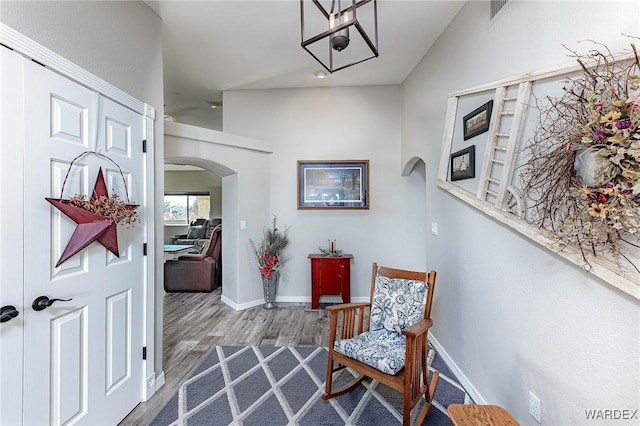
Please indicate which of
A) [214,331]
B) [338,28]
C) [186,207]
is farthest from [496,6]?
[186,207]

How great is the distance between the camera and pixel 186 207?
9.21 m

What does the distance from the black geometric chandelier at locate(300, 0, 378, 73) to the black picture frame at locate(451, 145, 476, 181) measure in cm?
105

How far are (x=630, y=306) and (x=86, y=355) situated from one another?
268 cm

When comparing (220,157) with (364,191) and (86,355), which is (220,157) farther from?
(86,355)

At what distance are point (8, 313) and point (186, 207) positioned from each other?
28.2ft

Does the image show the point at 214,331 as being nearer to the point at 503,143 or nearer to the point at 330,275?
the point at 330,275

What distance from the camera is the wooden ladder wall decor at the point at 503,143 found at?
1.58 metres

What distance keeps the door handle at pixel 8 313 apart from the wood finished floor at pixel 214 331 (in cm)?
115

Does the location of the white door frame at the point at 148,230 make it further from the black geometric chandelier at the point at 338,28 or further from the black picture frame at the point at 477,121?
the black picture frame at the point at 477,121

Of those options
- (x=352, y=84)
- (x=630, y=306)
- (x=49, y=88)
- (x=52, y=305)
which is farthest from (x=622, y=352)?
(x=352, y=84)

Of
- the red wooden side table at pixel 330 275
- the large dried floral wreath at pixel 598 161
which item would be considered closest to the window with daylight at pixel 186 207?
the red wooden side table at pixel 330 275

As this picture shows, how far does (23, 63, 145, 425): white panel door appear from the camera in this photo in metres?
1.35

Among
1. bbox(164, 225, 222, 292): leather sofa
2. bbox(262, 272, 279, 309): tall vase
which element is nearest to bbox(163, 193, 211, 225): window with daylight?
bbox(164, 225, 222, 292): leather sofa

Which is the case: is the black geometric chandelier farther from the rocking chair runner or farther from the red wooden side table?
the red wooden side table
